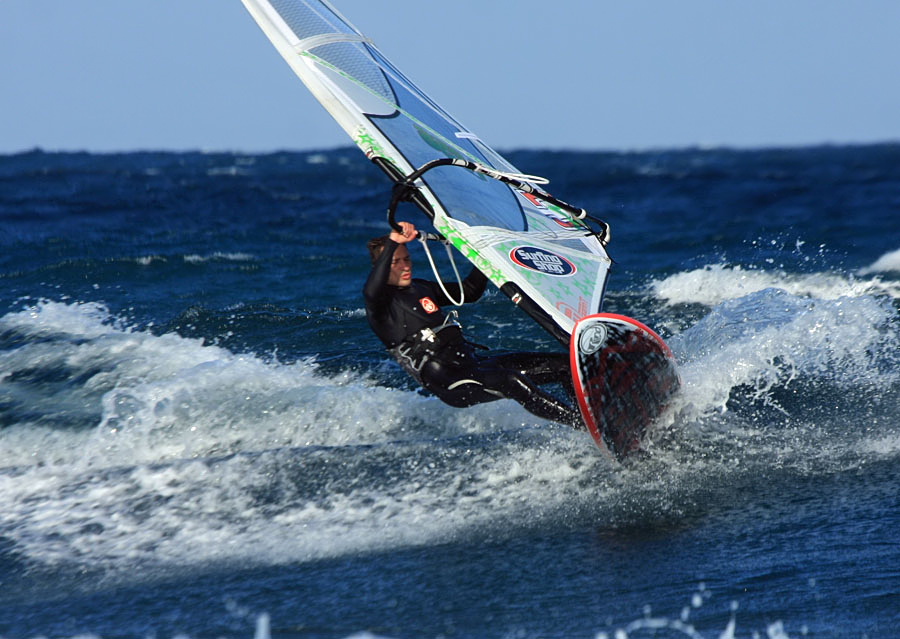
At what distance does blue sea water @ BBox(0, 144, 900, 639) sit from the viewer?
371 cm

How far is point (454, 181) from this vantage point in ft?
19.1

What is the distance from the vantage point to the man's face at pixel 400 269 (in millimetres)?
5121

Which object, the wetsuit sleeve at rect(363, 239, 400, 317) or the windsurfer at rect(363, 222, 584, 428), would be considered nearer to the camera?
the wetsuit sleeve at rect(363, 239, 400, 317)

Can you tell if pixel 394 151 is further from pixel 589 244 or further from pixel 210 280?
pixel 210 280

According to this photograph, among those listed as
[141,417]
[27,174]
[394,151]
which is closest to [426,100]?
[394,151]

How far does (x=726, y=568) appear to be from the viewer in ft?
12.6

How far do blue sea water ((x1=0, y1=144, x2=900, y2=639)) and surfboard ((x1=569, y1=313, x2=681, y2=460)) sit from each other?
0.73 feet

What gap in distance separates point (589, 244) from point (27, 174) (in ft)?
73.2

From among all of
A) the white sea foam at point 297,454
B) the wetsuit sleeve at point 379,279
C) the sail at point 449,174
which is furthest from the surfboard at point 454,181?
the white sea foam at point 297,454

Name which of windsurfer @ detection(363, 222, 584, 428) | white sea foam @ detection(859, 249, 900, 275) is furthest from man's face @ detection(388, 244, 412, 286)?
white sea foam @ detection(859, 249, 900, 275)

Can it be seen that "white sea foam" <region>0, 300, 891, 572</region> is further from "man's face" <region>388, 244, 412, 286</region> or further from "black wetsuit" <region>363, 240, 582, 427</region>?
"man's face" <region>388, 244, 412, 286</region>

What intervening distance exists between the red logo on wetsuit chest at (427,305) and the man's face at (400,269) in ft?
0.47

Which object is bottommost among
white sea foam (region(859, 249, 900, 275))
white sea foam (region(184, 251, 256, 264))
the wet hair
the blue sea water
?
the blue sea water

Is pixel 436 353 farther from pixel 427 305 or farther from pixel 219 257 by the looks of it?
pixel 219 257
